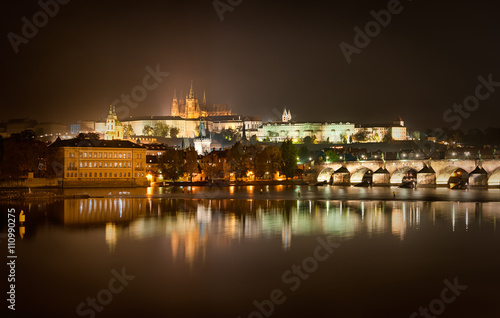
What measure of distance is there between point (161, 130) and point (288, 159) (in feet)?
274

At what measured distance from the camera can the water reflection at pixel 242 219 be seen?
24.2 m

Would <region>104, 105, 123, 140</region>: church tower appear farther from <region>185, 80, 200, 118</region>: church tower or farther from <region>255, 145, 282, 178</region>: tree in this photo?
<region>185, 80, 200, 118</region>: church tower

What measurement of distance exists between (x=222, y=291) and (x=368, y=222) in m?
16.2

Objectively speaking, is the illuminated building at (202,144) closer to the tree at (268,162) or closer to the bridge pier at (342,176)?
the tree at (268,162)

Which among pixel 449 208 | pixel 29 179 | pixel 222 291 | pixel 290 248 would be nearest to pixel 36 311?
pixel 222 291

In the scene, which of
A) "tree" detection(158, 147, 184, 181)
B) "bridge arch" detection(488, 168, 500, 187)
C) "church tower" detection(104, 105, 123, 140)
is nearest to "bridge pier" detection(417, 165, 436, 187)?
"bridge arch" detection(488, 168, 500, 187)

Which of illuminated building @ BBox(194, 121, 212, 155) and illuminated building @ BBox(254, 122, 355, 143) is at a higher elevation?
illuminated building @ BBox(254, 122, 355, 143)

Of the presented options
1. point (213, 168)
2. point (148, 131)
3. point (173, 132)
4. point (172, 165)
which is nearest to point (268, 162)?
point (213, 168)

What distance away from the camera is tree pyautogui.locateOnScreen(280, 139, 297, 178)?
A: 82.7 meters

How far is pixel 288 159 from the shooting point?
82.9m

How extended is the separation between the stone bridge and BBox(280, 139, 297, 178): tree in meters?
5.57

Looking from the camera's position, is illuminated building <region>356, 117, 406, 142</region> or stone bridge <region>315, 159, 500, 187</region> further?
illuminated building <region>356, 117, 406, 142</region>

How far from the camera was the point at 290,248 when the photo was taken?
21469mm

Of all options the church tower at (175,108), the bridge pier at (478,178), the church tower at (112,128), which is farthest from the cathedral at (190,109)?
the bridge pier at (478,178)
